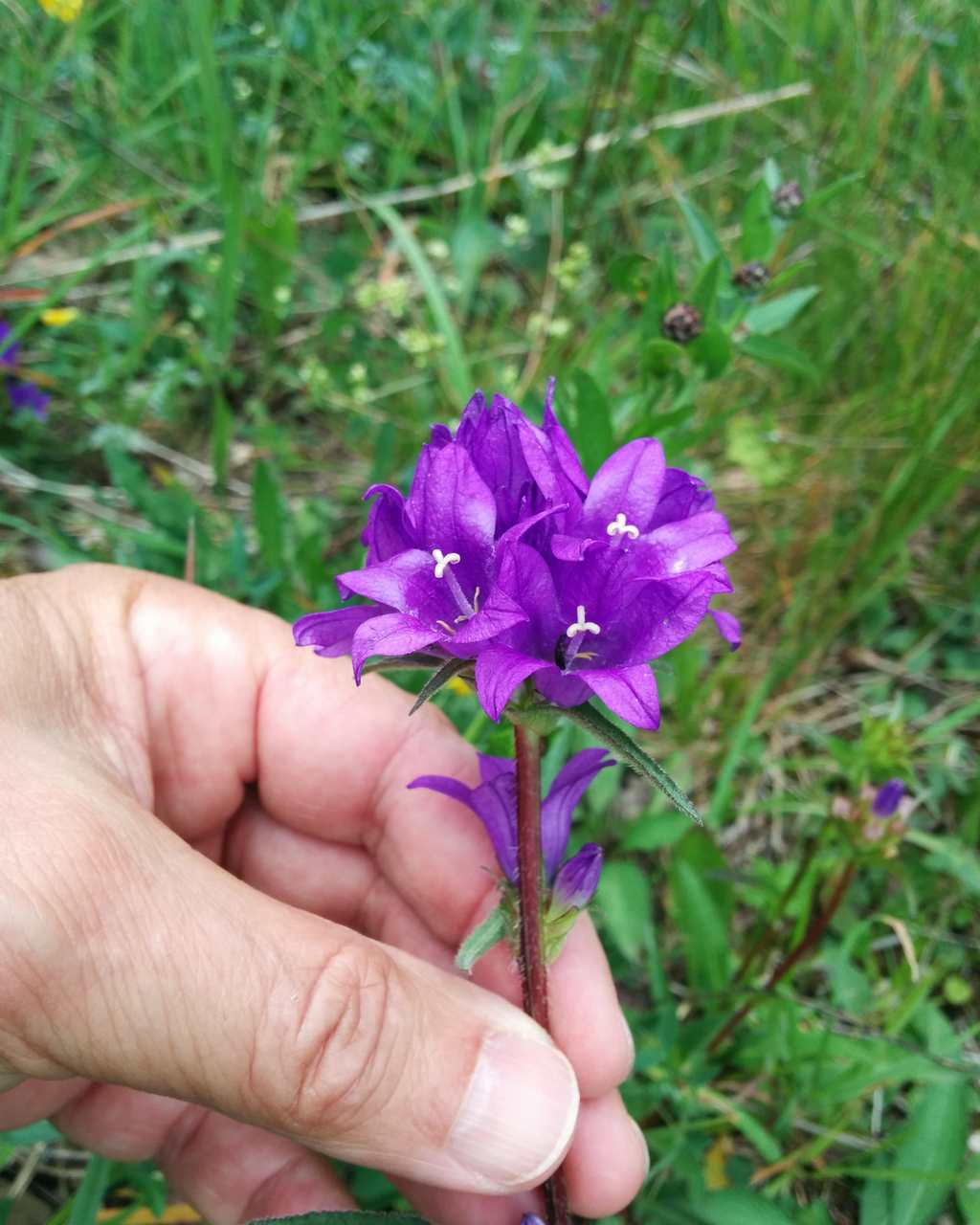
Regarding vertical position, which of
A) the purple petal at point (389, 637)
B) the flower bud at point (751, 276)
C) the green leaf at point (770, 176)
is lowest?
the purple petal at point (389, 637)

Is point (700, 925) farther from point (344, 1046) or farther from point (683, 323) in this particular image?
point (683, 323)

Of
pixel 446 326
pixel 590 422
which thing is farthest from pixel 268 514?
pixel 590 422

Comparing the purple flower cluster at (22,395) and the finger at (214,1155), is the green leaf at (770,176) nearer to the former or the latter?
the finger at (214,1155)

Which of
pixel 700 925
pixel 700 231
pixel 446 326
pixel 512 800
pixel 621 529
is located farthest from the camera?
pixel 446 326

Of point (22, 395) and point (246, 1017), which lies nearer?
point (246, 1017)

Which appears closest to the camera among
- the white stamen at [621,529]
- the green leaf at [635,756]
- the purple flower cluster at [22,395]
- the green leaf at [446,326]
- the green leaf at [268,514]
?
the green leaf at [635,756]

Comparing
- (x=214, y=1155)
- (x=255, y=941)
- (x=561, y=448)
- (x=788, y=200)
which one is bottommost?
(x=214, y=1155)

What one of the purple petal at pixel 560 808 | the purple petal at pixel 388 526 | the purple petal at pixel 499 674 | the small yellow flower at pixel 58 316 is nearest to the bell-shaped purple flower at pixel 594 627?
the purple petal at pixel 499 674
